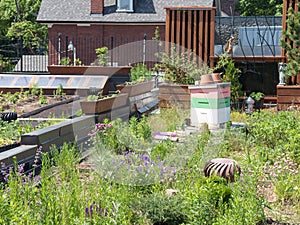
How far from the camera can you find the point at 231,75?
14.1 m

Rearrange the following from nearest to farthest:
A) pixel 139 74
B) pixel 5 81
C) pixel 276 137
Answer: pixel 276 137 → pixel 139 74 → pixel 5 81

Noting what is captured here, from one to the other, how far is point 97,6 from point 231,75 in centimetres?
1603

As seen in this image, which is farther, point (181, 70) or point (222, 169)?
point (181, 70)

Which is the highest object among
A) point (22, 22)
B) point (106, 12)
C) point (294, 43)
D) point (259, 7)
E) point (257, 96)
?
point (259, 7)

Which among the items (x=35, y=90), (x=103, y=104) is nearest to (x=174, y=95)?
(x=103, y=104)

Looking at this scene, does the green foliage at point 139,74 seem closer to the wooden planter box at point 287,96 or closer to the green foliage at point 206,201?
the wooden planter box at point 287,96

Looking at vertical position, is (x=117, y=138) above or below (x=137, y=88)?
below

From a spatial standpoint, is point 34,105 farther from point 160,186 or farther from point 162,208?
point 162,208

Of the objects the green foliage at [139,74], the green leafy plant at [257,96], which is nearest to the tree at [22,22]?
the green foliage at [139,74]

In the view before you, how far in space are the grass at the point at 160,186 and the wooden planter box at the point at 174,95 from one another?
396cm

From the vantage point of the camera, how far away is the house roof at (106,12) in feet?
93.2

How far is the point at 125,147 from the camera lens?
900 centimetres

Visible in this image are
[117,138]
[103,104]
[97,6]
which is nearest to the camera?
[117,138]

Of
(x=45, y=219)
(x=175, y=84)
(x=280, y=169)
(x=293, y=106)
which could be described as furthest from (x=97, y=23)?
(x=45, y=219)
